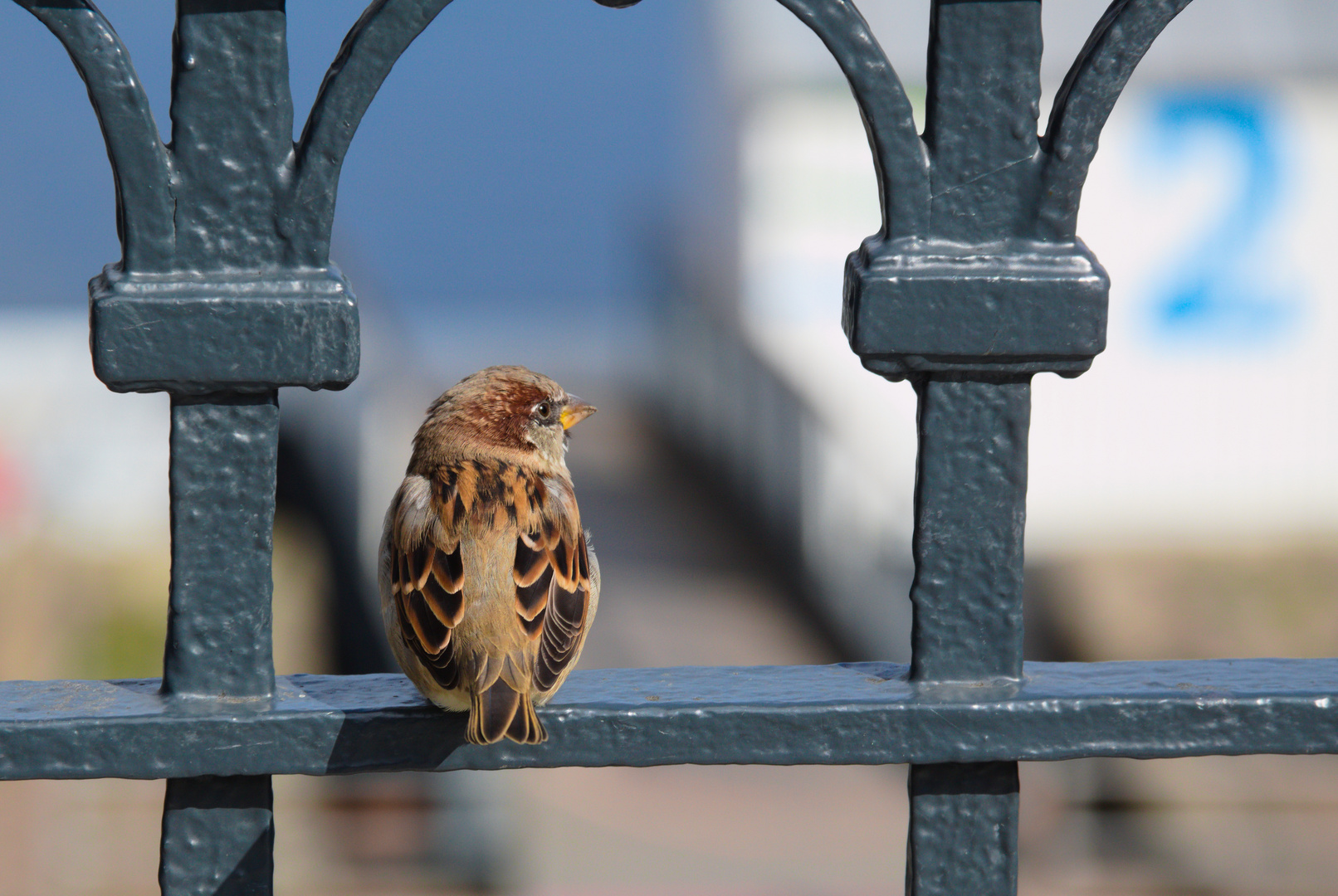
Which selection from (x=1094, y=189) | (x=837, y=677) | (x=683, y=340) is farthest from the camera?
(x=683, y=340)

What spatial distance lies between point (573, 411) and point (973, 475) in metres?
1.40

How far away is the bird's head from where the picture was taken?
314 cm

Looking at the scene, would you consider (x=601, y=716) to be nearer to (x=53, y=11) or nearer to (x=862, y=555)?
(x=53, y=11)

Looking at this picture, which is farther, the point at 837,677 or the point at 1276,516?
the point at 1276,516

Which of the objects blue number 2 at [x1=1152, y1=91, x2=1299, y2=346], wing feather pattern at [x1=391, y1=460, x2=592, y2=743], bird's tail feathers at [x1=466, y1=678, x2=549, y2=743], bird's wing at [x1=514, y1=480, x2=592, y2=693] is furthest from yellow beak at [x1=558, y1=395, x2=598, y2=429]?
blue number 2 at [x1=1152, y1=91, x2=1299, y2=346]

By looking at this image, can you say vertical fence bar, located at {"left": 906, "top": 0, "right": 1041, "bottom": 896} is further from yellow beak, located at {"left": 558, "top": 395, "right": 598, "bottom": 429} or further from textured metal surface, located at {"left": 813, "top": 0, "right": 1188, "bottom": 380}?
yellow beak, located at {"left": 558, "top": 395, "right": 598, "bottom": 429}

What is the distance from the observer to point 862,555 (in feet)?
43.2

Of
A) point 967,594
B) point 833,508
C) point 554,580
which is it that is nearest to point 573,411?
point 554,580

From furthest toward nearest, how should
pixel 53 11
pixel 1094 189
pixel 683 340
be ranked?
pixel 683 340 → pixel 1094 189 → pixel 53 11

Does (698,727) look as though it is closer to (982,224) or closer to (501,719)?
(501,719)

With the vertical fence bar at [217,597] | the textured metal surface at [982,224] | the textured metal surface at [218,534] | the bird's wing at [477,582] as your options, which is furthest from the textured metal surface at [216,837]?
the textured metal surface at [982,224]

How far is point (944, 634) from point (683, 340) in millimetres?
23443

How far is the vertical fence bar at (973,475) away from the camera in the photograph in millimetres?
1956

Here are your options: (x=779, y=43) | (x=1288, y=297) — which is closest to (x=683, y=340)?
(x=779, y=43)
